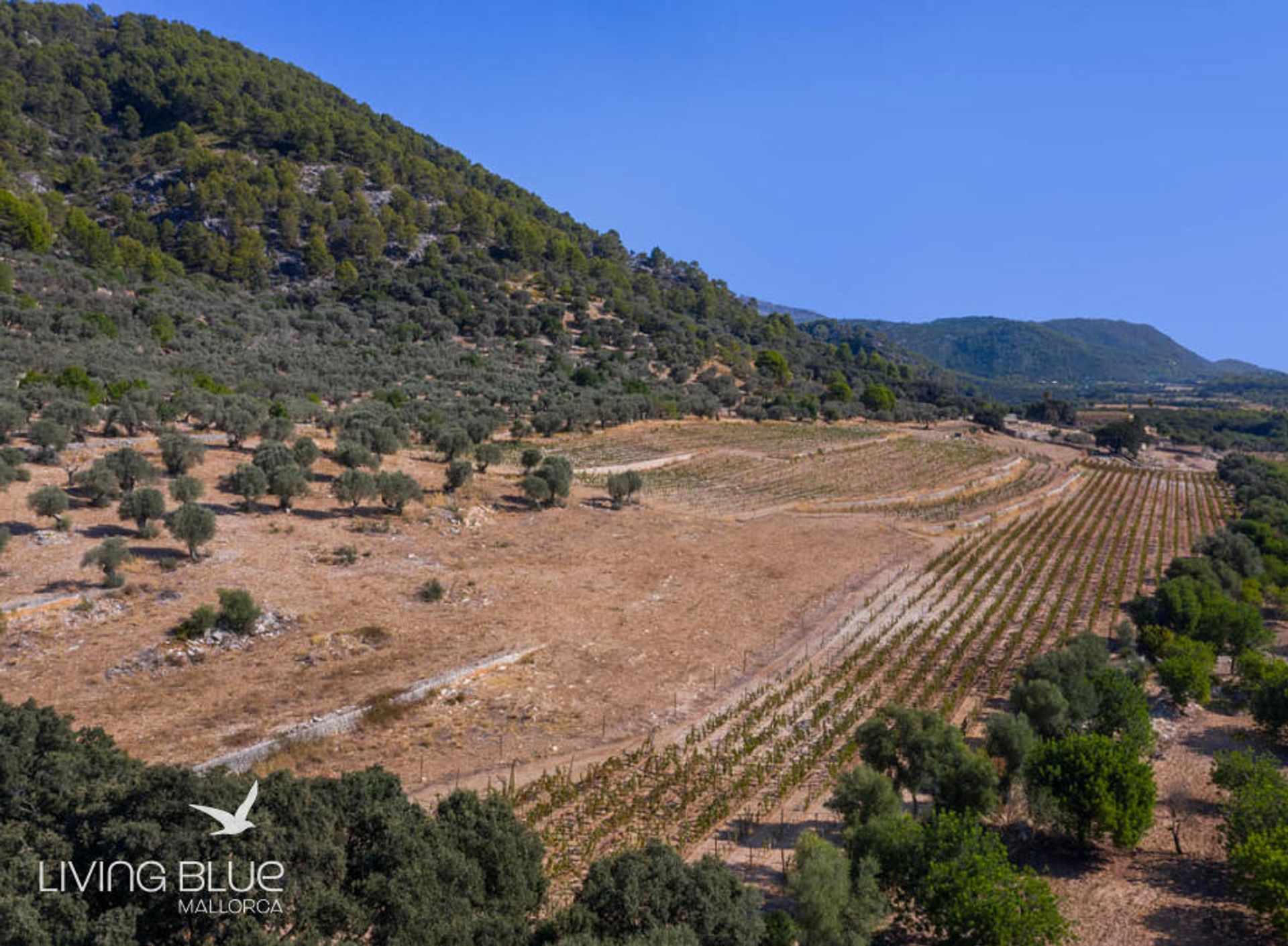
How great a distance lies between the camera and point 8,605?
18.6m

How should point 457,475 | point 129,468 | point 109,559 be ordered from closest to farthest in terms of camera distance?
point 109,559 < point 129,468 < point 457,475

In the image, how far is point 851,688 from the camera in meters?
20.8

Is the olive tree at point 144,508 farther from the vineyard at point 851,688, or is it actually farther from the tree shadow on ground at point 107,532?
the vineyard at point 851,688

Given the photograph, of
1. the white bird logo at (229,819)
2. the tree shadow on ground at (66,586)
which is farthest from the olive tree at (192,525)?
the white bird logo at (229,819)

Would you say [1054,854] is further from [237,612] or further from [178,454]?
[178,454]

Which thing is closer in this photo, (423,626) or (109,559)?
(109,559)

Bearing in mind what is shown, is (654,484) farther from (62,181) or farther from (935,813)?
(62,181)

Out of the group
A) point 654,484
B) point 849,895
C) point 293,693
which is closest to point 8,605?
point 293,693

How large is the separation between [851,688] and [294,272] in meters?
96.7

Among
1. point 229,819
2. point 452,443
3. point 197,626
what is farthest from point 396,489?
point 229,819

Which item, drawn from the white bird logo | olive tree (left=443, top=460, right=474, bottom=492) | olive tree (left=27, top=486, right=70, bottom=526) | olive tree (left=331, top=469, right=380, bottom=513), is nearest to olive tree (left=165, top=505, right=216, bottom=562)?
olive tree (left=27, top=486, right=70, bottom=526)

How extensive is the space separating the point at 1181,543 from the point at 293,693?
168 feet

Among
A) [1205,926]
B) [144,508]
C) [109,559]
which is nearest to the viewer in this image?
[1205,926]

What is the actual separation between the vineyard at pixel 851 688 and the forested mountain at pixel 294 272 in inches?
1494
